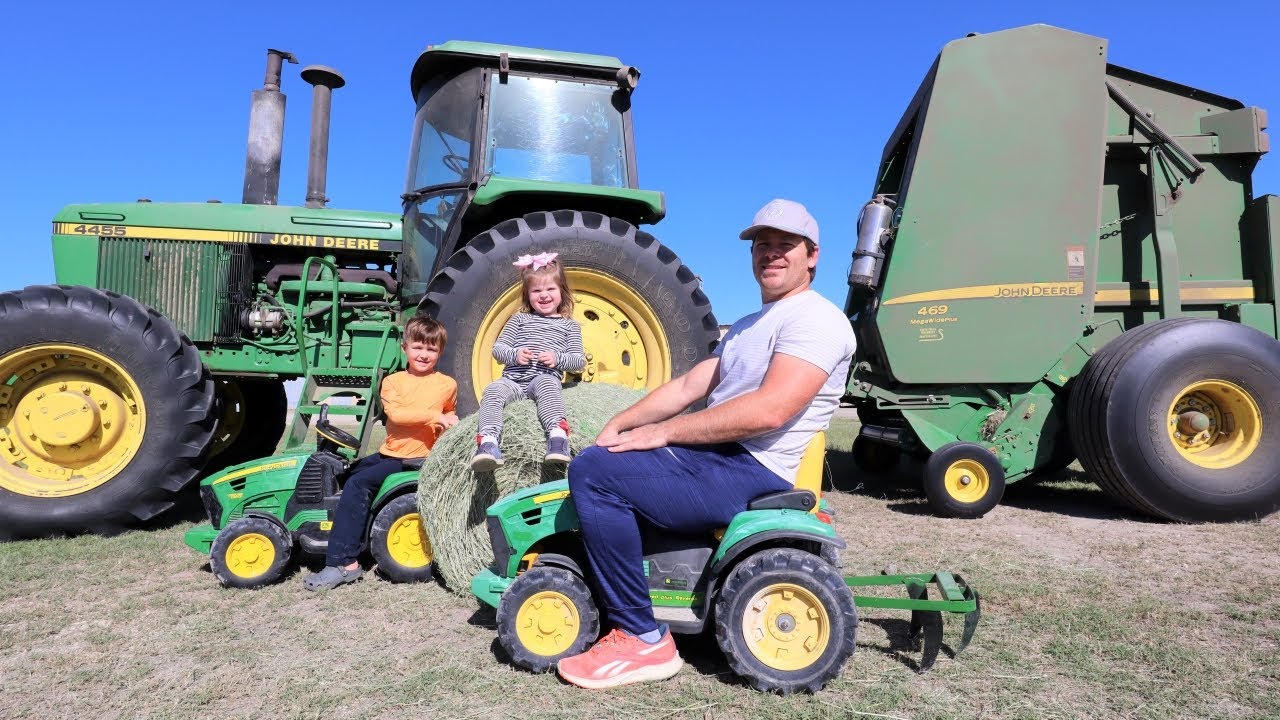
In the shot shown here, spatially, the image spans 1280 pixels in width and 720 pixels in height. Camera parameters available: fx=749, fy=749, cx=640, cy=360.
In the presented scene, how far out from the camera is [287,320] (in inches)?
190

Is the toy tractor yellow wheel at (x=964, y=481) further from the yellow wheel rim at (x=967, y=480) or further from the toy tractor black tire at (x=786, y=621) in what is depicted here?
the toy tractor black tire at (x=786, y=621)

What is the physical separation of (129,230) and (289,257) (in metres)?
0.95

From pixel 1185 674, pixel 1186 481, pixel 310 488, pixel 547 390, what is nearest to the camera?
pixel 1185 674

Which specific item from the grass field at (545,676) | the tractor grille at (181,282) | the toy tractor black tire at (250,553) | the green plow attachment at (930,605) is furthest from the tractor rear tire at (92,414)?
the green plow attachment at (930,605)

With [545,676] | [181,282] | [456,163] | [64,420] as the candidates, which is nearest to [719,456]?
[545,676]

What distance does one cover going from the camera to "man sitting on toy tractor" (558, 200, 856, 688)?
7.06 ft

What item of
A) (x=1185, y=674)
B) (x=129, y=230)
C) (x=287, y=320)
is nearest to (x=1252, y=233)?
(x=1185, y=674)

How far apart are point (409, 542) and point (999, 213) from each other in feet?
13.5

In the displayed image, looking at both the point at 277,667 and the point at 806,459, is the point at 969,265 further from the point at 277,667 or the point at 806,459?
the point at 277,667

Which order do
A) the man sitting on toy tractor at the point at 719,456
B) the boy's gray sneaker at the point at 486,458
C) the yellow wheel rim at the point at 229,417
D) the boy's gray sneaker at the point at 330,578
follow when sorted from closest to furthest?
the man sitting on toy tractor at the point at 719,456
the boy's gray sneaker at the point at 486,458
the boy's gray sneaker at the point at 330,578
the yellow wheel rim at the point at 229,417

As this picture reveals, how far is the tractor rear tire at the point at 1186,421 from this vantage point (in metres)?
4.29

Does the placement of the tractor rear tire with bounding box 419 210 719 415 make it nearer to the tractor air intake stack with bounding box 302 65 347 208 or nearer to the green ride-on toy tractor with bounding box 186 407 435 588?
the green ride-on toy tractor with bounding box 186 407 435 588

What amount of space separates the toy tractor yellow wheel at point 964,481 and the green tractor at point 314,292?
1.71 meters

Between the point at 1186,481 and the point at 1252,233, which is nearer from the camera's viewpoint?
the point at 1186,481
